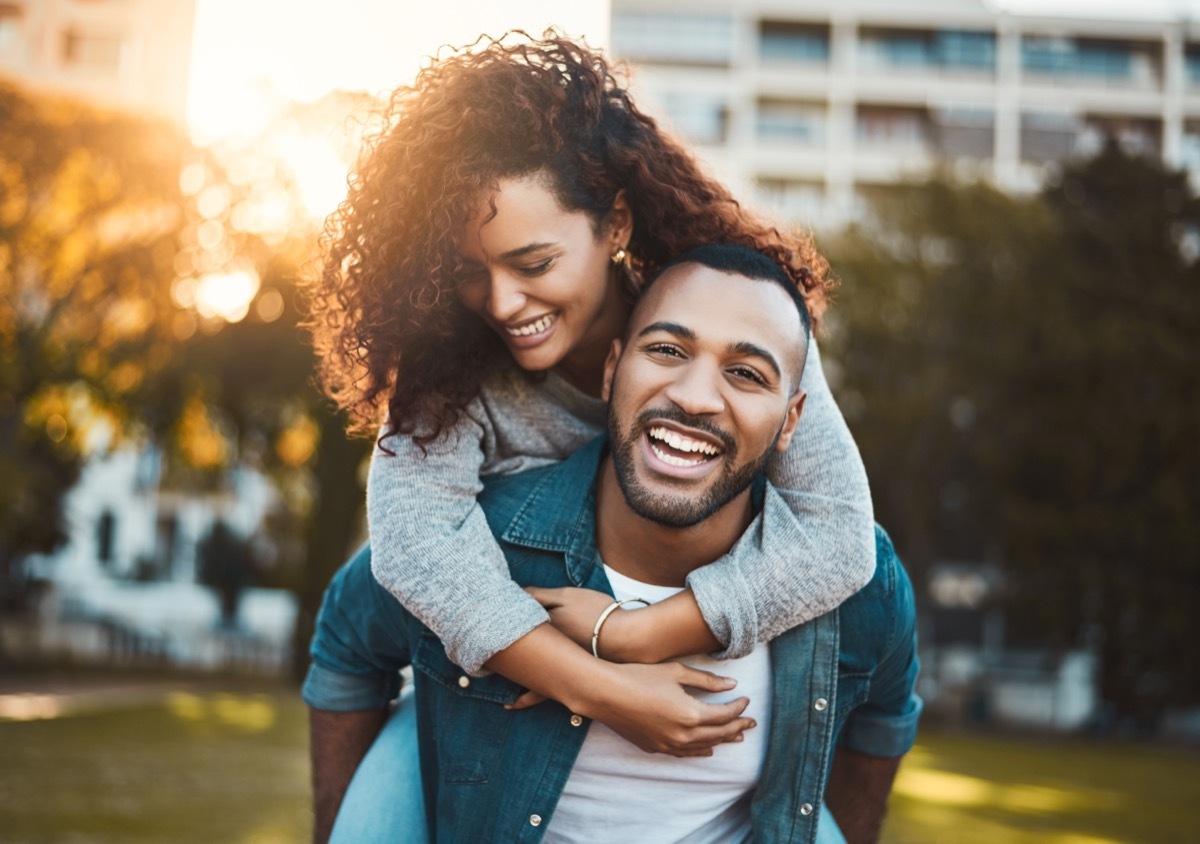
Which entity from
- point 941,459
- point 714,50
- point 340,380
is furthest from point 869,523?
point 714,50

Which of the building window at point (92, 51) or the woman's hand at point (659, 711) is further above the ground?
the building window at point (92, 51)

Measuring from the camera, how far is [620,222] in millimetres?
3691

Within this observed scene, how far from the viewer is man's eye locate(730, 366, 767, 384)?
3.15 m

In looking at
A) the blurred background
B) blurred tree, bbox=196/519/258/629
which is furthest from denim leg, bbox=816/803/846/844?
blurred tree, bbox=196/519/258/629

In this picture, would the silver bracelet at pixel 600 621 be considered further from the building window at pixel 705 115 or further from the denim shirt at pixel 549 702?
the building window at pixel 705 115

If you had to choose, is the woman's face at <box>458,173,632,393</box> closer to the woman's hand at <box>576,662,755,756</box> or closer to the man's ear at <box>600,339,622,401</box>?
the man's ear at <box>600,339,622,401</box>

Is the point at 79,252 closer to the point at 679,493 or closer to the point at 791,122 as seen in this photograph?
the point at 679,493

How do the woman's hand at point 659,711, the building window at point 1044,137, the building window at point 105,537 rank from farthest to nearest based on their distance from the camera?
the building window at point 105,537, the building window at point 1044,137, the woman's hand at point 659,711

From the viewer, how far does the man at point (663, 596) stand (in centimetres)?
310

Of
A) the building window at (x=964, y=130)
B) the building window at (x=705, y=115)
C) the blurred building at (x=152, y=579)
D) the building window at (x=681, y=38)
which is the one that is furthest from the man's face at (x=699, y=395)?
the building window at (x=964, y=130)

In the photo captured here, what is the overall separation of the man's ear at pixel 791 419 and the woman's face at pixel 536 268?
64 centimetres

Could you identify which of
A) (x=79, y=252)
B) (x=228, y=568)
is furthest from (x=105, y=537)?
(x=79, y=252)

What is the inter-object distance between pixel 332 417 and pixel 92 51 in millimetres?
12539

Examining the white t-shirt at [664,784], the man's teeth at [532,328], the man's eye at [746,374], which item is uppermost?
the man's teeth at [532,328]
